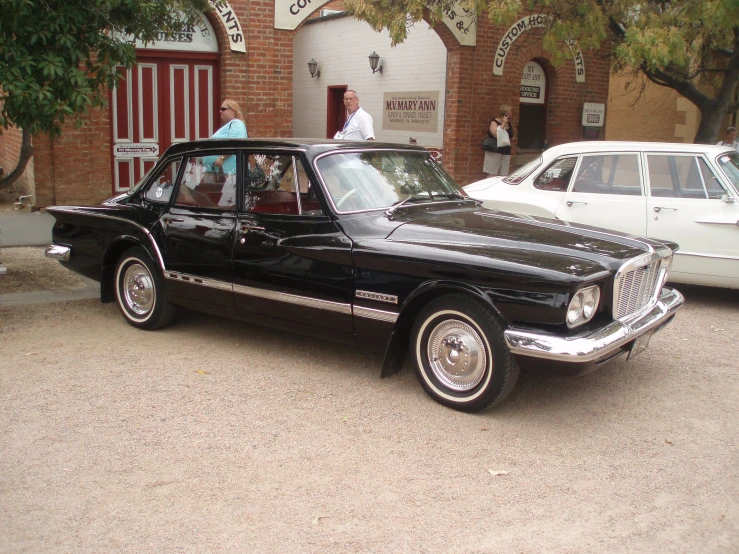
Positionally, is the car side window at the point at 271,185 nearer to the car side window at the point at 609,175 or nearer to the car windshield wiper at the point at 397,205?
the car windshield wiper at the point at 397,205

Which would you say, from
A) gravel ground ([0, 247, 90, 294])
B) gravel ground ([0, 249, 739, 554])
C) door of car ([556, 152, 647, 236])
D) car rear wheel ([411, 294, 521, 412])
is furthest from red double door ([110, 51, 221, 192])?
car rear wheel ([411, 294, 521, 412])

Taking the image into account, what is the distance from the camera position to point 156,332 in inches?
259

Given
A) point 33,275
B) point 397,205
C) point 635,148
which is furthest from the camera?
point 33,275

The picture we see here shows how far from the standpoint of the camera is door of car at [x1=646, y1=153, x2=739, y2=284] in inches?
293

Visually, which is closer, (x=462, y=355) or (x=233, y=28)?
(x=462, y=355)

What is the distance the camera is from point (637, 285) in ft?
16.4

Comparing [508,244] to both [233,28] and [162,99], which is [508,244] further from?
[162,99]

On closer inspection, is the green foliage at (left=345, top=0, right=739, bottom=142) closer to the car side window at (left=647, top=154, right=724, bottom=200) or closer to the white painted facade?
the car side window at (left=647, top=154, right=724, bottom=200)

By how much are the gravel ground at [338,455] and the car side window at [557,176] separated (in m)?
2.66

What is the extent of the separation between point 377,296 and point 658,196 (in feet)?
13.3

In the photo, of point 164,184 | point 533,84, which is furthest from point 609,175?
point 533,84

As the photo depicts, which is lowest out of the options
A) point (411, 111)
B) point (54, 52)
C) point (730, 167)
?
point (730, 167)

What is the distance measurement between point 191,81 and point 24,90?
6.41 m

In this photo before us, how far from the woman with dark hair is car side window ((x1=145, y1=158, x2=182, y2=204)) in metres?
8.54
